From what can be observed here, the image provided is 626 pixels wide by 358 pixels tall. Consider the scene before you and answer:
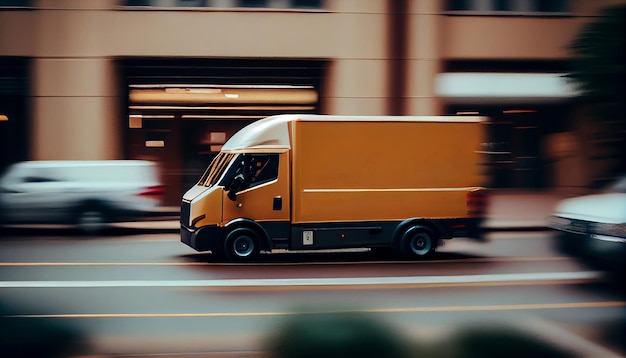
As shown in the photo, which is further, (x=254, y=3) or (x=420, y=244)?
(x=254, y=3)

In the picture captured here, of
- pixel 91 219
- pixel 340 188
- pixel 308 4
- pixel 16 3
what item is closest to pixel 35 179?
pixel 91 219

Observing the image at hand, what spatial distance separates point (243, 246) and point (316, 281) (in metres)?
2.23

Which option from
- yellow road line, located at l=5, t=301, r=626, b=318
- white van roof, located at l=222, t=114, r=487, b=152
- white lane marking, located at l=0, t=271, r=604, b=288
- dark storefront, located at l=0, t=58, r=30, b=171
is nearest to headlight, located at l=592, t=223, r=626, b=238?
yellow road line, located at l=5, t=301, r=626, b=318

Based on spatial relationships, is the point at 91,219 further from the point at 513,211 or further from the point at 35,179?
the point at 513,211

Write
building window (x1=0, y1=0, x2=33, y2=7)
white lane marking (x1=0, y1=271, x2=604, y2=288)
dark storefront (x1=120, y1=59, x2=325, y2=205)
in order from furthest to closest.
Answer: dark storefront (x1=120, y1=59, x2=325, y2=205)
building window (x1=0, y1=0, x2=33, y2=7)
white lane marking (x1=0, y1=271, x2=604, y2=288)

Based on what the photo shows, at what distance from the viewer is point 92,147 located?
1969 cm

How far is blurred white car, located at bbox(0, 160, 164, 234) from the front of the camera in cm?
1508

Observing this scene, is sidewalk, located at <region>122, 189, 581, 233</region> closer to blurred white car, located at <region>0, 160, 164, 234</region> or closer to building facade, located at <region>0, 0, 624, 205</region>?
blurred white car, located at <region>0, 160, 164, 234</region>

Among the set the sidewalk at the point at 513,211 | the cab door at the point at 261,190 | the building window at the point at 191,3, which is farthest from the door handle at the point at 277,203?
the building window at the point at 191,3

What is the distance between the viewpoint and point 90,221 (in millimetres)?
15281

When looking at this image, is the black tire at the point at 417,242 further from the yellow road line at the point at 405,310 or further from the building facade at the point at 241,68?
the building facade at the point at 241,68

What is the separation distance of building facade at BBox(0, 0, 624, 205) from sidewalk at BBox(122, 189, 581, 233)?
1015 mm

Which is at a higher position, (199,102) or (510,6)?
(510,6)

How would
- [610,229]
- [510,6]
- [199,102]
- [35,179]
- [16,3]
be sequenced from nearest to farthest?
[610,229] < [35,179] < [16,3] < [199,102] < [510,6]
